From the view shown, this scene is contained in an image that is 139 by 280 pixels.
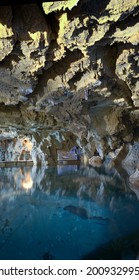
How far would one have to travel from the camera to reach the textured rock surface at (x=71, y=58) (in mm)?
3590

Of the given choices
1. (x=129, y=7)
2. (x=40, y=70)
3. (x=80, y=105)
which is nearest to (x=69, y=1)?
(x=129, y=7)

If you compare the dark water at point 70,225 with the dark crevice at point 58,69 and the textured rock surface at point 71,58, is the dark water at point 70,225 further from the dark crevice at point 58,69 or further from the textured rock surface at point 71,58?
the dark crevice at point 58,69

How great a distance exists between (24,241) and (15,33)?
12.0 feet

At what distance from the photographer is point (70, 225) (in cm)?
433

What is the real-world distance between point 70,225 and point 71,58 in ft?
12.3

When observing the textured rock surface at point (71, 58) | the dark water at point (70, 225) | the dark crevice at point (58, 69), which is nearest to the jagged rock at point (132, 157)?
the textured rock surface at point (71, 58)

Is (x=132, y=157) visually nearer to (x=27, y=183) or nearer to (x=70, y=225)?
(x=27, y=183)

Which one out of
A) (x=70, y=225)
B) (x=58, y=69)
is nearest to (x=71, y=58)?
(x=58, y=69)

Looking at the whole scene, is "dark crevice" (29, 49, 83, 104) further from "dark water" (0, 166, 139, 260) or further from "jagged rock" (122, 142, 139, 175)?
"jagged rock" (122, 142, 139, 175)

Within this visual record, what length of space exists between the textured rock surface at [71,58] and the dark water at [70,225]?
3.26m

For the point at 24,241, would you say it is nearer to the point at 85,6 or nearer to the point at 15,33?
the point at 15,33

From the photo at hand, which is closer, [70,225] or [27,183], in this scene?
[70,225]
